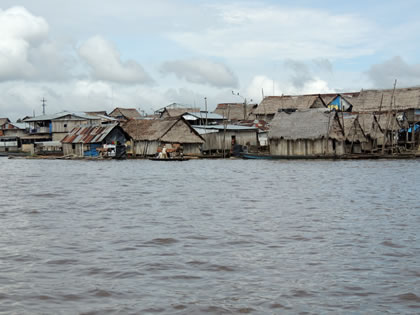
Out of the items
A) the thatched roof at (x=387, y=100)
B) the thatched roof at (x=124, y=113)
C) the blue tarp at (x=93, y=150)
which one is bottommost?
the blue tarp at (x=93, y=150)

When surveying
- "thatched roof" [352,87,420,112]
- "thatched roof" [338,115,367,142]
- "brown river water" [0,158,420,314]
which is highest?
"thatched roof" [352,87,420,112]

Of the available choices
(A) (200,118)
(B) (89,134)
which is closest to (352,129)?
(A) (200,118)

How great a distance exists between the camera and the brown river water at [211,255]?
5.59 meters

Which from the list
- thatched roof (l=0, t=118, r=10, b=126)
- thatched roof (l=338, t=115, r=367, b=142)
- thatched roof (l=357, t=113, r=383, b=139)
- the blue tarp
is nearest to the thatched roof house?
thatched roof (l=357, t=113, r=383, b=139)

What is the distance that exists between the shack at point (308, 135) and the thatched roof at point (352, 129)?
62.0 inches

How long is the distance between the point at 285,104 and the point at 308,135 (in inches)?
834

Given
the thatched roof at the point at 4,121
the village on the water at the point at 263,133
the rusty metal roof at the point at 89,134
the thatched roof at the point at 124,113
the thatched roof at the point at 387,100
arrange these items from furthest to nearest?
the thatched roof at the point at 4,121 → the thatched roof at the point at 124,113 → the thatched roof at the point at 387,100 → the rusty metal roof at the point at 89,134 → the village on the water at the point at 263,133

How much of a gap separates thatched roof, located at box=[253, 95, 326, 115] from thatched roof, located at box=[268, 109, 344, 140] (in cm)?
1706

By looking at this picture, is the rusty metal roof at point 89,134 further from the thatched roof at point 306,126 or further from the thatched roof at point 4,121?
the thatched roof at point 4,121

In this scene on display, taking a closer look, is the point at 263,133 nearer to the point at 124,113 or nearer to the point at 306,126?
the point at 306,126

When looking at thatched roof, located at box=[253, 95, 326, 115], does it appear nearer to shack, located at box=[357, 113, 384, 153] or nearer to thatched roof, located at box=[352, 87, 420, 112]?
thatched roof, located at box=[352, 87, 420, 112]

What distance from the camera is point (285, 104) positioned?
56.7 meters

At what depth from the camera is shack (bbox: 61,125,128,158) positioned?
41.7 m

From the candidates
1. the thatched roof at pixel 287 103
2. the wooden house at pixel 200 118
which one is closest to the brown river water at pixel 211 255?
the wooden house at pixel 200 118
